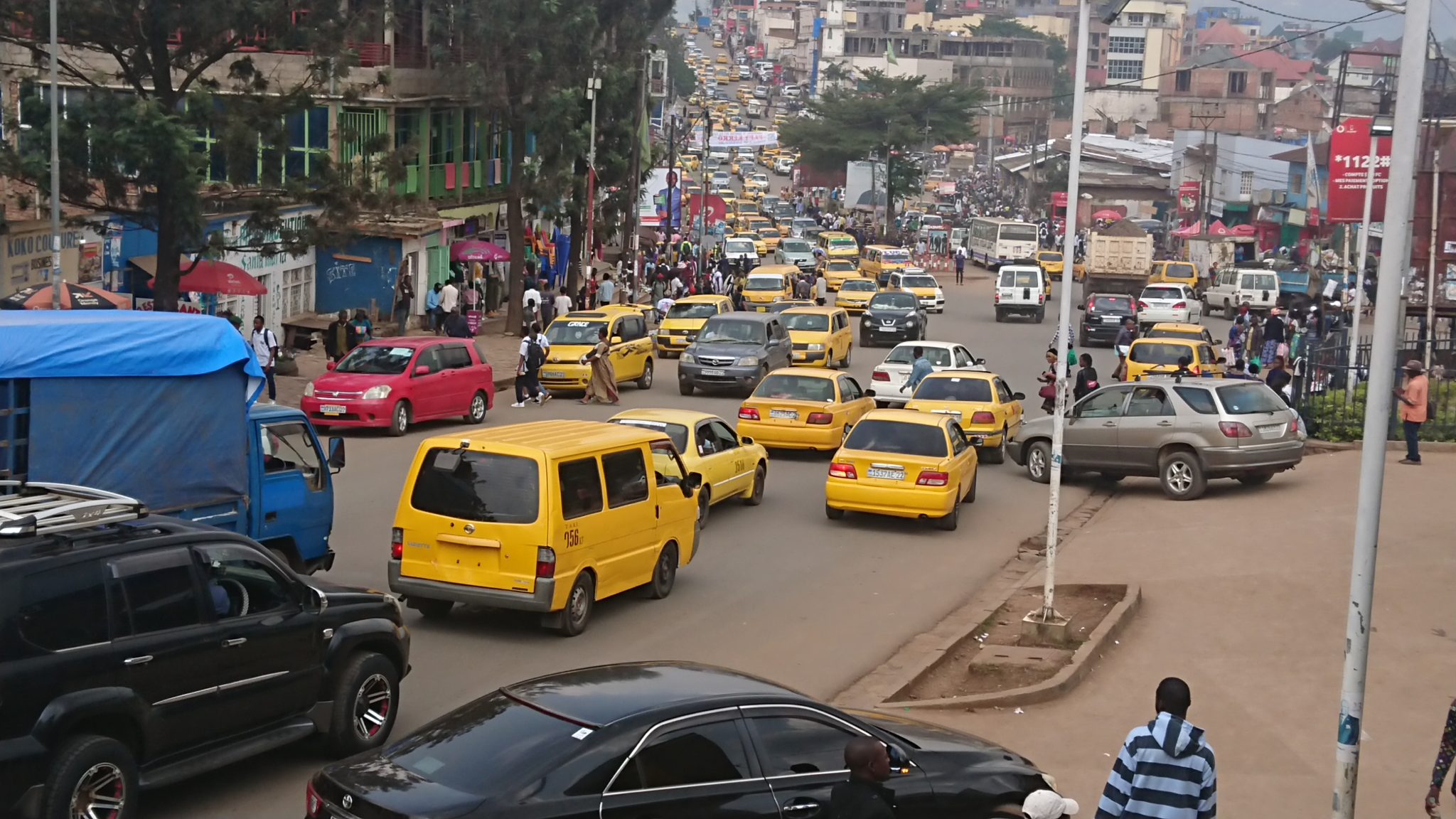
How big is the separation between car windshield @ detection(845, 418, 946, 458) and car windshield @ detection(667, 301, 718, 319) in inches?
804

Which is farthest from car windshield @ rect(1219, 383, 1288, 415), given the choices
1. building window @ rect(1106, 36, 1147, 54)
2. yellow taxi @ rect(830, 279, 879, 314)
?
building window @ rect(1106, 36, 1147, 54)

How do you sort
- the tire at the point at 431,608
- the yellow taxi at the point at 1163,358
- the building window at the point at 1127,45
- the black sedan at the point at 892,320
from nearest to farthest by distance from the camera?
the tire at the point at 431,608 < the yellow taxi at the point at 1163,358 < the black sedan at the point at 892,320 < the building window at the point at 1127,45

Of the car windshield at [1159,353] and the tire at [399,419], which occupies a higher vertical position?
the car windshield at [1159,353]

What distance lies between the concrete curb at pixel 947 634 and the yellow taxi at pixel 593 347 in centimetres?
1305

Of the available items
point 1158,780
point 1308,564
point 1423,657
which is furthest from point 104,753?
point 1308,564

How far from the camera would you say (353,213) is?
27625 millimetres

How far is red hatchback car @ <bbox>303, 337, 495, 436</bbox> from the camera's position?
24.5m

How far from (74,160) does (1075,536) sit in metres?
16.8

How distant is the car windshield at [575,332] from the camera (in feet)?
104

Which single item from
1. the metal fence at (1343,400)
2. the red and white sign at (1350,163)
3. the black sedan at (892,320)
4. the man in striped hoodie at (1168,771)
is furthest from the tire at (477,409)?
the man in striped hoodie at (1168,771)

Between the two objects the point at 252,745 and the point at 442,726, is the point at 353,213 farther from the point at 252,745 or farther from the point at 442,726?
the point at 442,726

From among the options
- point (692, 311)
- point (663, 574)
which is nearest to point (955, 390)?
point (663, 574)

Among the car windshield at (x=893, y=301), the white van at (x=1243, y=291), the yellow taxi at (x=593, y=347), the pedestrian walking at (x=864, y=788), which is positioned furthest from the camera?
the white van at (x=1243, y=291)

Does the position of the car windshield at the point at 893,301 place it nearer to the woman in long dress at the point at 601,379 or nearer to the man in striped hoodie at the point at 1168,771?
the woman in long dress at the point at 601,379
